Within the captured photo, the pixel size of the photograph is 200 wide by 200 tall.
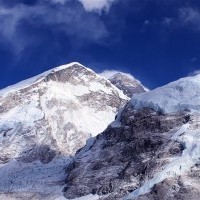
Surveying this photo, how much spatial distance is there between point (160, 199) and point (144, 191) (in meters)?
7.61

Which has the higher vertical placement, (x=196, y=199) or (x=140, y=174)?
(x=140, y=174)

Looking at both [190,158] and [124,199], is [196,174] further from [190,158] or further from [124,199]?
[124,199]

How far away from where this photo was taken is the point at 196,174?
188000mm

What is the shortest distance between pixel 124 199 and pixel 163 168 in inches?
587

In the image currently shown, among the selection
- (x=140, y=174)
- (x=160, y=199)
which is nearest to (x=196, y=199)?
(x=160, y=199)

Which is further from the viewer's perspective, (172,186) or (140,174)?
(140,174)

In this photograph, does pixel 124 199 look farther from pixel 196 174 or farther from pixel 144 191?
pixel 196 174

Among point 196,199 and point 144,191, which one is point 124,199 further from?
point 196,199

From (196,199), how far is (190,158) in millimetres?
20380

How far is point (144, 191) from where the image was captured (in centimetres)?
18625

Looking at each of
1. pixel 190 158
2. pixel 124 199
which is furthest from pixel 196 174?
pixel 124 199

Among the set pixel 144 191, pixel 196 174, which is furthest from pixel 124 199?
pixel 196 174

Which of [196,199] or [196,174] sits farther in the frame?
[196,174]

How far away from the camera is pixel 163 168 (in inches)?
7643
